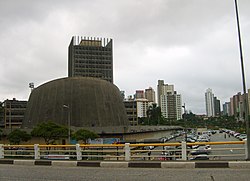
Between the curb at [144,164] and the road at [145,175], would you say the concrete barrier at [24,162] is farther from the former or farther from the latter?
the road at [145,175]

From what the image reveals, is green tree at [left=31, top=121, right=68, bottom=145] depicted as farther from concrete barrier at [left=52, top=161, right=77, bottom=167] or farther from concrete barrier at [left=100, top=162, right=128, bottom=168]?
concrete barrier at [left=100, top=162, right=128, bottom=168]

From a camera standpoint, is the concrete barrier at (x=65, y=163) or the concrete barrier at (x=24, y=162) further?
the concrete barrier at (x=24, y=162)

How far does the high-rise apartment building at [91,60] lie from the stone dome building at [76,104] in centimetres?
6389

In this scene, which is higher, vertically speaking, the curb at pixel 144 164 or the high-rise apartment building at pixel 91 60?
the high-rise apartment building at pixel 91 60

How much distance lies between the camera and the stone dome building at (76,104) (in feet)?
232

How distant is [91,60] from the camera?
144 metres

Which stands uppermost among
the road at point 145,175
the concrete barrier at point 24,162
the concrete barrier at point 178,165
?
the concrete barrier at point 178,165

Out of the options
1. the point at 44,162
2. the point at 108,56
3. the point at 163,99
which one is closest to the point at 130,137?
the point at 44,162

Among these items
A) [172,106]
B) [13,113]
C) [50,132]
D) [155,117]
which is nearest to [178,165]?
[50,132]

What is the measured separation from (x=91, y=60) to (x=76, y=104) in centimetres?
7424

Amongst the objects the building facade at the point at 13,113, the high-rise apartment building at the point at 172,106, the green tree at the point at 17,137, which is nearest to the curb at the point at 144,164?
the green tree at the point at 17,137

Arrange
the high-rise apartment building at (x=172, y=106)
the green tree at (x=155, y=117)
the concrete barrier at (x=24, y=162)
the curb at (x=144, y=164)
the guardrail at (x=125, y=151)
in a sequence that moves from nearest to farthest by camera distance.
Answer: the curb at (x=144, y=164) → the guardrail at (x=125, y=151) → the concrete barrier at (x=24, y=162) → the green tree at (x=155, y=117) → the high-rise apartment building at (x=172, y=106)

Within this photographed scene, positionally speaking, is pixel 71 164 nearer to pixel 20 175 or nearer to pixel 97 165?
pixel 97 165

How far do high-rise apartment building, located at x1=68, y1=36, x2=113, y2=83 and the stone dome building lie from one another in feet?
210
